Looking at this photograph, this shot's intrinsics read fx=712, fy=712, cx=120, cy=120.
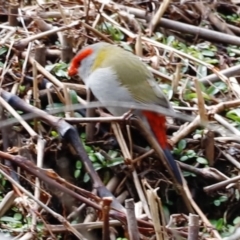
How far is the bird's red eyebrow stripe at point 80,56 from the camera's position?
345 cm

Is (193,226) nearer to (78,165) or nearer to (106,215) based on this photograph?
(106,215)

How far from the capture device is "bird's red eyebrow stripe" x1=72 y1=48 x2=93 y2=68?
345cm

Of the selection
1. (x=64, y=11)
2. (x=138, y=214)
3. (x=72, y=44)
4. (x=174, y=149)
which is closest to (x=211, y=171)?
(x=174, y=149)

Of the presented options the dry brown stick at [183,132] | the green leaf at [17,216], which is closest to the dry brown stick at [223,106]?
the dry brown stick at [183,132]

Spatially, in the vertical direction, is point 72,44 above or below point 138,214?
above

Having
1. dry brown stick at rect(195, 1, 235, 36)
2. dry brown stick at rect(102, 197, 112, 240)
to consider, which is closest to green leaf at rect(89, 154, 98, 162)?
dry brown stick at rect(102, 197, 112, 240)

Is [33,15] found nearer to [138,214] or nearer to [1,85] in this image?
[1,85]

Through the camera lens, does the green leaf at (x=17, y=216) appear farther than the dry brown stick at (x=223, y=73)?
No

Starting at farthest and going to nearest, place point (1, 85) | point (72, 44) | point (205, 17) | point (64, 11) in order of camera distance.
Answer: point (205, 17) < point (64, 11) < point (72, 44) < point (1, 85)

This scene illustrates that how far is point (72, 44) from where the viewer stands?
371cm

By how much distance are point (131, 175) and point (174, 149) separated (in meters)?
0.26

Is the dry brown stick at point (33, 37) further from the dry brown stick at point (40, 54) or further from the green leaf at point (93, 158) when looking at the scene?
the green leaf at point (93, 158)

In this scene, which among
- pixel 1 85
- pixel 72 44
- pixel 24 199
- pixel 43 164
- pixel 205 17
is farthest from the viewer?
pixel 205 17

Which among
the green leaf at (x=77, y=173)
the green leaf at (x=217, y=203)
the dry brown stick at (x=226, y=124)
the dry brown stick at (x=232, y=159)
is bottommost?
the green leaf at (x=217, y=203)
